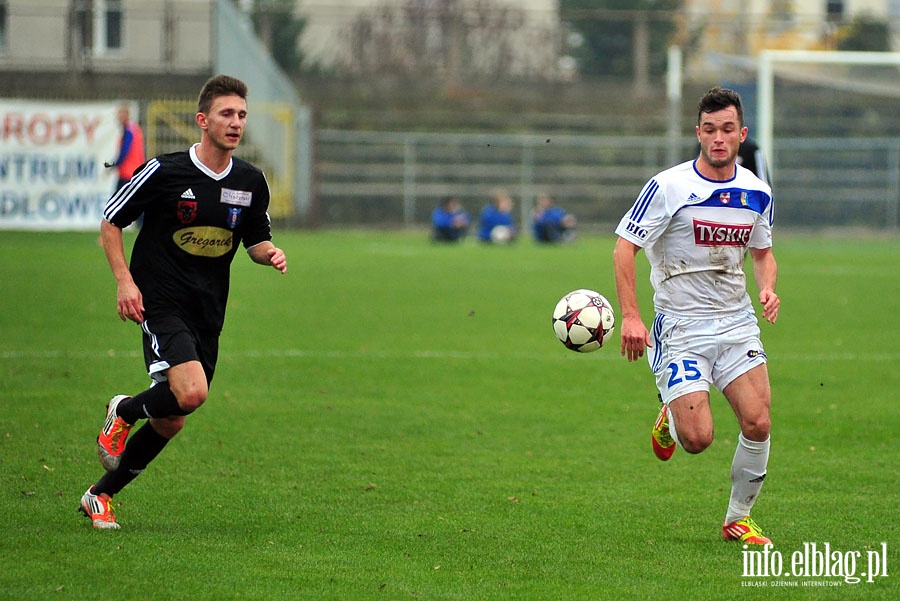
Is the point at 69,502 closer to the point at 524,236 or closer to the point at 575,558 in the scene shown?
the point at 575,558

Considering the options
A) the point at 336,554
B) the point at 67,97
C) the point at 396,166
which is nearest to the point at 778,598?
the point at 336,554

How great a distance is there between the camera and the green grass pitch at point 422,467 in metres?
5.20

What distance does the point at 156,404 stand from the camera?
5.86 meters

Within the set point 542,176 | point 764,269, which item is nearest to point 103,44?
point 542,176

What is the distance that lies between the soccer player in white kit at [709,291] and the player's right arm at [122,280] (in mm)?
2212

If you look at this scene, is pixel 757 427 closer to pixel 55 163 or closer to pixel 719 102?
pixel 719 102

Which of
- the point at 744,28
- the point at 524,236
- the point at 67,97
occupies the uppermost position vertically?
the point at 744,28

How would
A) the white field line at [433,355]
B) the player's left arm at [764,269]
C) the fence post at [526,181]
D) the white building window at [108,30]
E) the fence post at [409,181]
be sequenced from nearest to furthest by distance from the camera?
the player's left arm at [764,269], the white field line at [433,355], the white building window at [108,30], the fence post at [409,181], the fence post at [526,181]

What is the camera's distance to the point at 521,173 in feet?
119

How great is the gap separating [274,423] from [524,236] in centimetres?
2693

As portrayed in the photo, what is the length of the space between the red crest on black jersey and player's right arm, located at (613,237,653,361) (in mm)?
1979

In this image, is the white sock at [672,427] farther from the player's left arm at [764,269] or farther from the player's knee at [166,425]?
the player's knee at [166,425]

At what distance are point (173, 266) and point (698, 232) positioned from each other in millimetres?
2484

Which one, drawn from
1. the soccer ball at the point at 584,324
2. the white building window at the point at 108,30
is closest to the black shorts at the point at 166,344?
the soccer ball at the point at 584,324
